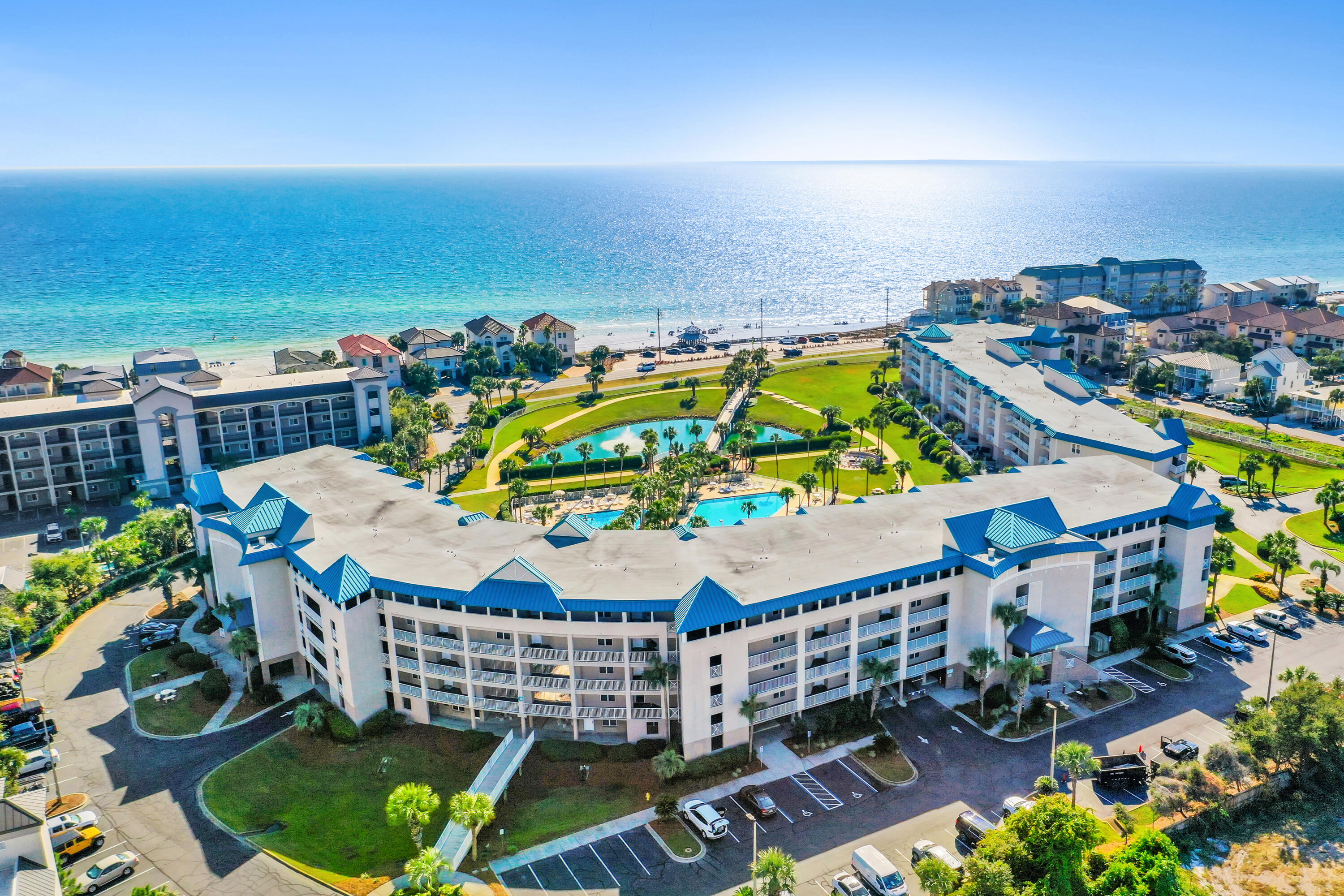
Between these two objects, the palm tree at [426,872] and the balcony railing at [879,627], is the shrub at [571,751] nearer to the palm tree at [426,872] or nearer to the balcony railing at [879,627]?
the palm tree at [426,872]

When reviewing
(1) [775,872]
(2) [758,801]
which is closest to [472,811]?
(1) [775,872]

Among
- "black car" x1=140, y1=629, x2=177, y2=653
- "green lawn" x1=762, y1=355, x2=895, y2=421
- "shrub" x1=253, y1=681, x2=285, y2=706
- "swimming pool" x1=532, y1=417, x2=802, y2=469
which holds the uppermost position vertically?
"green lawn" x1=762, y1=355, x2=895, y2=421

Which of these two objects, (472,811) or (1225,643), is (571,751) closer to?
(472,811)

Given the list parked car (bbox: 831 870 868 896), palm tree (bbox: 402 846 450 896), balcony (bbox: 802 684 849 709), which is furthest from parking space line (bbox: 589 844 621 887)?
balcony (bbox: 802 684 849 709)

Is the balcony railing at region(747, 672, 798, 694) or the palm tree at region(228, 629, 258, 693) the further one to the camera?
the palm tree at region(228, 629, 258, 693)

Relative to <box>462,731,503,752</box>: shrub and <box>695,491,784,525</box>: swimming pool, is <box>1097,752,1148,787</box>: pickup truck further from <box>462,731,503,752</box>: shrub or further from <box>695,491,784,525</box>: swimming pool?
<box>695,491,784,525</box>: swimming pool

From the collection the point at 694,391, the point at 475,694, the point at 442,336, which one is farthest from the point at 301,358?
the point at 475,694

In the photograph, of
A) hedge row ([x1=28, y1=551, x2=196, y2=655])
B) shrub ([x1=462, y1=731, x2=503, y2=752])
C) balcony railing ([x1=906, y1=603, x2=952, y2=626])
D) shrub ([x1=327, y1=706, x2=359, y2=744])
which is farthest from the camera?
hedge row ([x1=28, y1=551, x2=196, y2=655])
